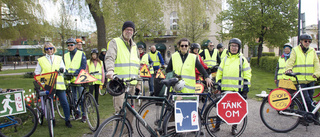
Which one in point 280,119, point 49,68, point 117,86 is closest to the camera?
point 117,86

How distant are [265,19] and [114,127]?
2302cm

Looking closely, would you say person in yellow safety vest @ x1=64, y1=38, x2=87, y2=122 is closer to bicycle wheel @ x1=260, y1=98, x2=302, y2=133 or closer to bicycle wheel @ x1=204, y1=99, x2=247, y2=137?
bicycle wheel @ x1=204, y1=99, x2=247, y2=137

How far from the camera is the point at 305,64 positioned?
5059mm

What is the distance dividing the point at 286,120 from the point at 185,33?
26.5m

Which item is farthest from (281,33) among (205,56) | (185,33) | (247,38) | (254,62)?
(205,56)

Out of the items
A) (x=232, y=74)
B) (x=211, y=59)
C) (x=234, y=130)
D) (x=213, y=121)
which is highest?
(x=211, y=59)

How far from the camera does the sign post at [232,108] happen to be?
3.98m

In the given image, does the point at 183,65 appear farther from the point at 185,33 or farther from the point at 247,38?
the point at 185,33

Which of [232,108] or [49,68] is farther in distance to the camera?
[49,68]

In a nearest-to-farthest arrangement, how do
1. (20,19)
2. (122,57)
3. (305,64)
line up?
(122,57), (305,64), (20,19)

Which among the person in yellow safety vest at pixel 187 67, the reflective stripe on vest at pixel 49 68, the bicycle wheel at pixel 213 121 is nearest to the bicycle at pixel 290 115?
the bicycle wheel at pixel 213 121

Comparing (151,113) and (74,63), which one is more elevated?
(74,63)

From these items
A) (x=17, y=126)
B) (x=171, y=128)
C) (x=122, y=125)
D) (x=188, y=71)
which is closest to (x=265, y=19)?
(x=188, y=71)

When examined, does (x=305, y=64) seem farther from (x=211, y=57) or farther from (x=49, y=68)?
(x=49, y=68)
